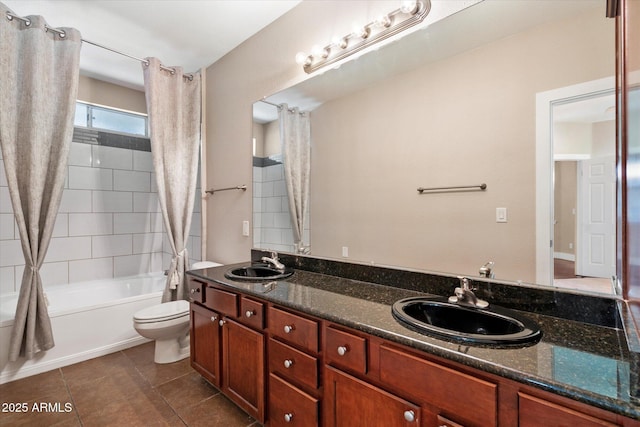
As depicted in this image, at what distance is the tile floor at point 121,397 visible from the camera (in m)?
1.74

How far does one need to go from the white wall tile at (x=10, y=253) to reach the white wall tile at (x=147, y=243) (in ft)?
3.12

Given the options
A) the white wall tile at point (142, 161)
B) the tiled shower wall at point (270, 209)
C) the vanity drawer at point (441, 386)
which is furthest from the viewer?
the white wall tile at point (142, 161)

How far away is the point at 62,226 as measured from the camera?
3.00m

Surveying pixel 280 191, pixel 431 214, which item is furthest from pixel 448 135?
pixel 280 191

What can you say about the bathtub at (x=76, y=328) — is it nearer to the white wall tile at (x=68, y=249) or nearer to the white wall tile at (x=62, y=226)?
the white wall tile at (x=68, y=249)

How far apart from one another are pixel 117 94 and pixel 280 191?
239cm

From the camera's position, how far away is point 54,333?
7.52ft

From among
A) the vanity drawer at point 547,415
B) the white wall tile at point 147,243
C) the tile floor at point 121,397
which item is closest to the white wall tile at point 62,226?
the white wall tile at point 147,243

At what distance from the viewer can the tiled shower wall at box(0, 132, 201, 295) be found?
2748 mm

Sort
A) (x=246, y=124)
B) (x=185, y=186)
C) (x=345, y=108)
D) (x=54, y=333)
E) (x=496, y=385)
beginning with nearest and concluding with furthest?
1. (x=496, y=385)
2. (x=345, y=108)
3. (x=54, y=333)
4. (x=246, y=124)
5. (x=185, y=186)

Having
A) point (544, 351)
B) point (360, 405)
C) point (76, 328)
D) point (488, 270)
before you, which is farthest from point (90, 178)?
point (544, 351)

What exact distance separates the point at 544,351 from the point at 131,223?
149 inches

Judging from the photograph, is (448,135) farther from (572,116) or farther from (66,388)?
(66,388)

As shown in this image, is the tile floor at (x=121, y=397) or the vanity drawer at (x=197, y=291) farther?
the vanity drawer at (x=197, y=291)
